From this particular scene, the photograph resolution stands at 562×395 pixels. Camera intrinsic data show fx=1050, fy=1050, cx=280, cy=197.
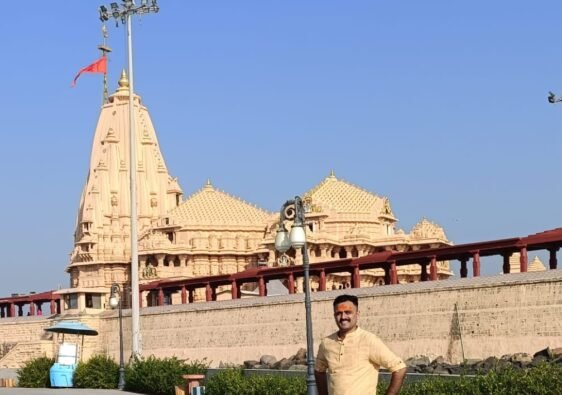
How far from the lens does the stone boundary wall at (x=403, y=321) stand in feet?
99.8

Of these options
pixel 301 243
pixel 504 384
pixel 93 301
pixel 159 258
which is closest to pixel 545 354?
pixel 504 384

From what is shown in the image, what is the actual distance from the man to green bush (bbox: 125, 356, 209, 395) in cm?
1884

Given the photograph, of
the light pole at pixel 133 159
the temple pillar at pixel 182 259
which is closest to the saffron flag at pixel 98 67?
the light pole at pixel 133 159

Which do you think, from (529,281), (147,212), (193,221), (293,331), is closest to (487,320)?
(529,281)

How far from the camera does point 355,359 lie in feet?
30.2

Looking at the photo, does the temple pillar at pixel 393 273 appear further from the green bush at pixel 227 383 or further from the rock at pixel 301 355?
the green bush at pixel 227 383

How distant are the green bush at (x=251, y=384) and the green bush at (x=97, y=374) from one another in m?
8.34

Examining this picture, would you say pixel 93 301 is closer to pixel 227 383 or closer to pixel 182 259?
pixel 182 259

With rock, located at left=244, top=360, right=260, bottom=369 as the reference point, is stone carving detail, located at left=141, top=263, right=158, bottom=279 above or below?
above

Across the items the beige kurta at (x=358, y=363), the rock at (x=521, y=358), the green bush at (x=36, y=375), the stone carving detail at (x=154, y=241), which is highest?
the stone carving detail at (x=154, y=241)

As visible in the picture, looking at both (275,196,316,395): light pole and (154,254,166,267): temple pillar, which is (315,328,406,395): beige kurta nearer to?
(275,196,316,395): light pole

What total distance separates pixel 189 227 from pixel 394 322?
41964mm

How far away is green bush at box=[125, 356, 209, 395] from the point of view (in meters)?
28.2

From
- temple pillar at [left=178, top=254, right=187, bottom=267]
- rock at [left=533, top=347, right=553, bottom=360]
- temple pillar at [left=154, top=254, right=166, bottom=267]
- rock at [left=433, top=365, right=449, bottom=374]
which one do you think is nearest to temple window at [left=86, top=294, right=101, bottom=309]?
temple pillar at [left=154, top=254, right=166, bottom=267]
